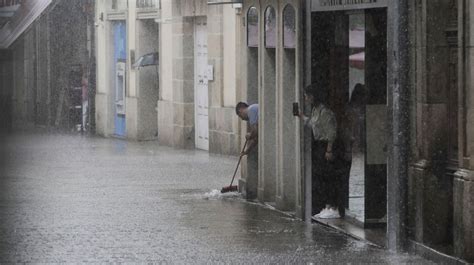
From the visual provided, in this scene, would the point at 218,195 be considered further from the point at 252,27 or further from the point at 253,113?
the point at 252,27

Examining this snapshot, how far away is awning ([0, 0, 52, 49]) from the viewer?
5743mm

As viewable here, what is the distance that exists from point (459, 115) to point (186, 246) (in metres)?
2.98

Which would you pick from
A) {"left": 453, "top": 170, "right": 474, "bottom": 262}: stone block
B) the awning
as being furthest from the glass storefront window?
the awning

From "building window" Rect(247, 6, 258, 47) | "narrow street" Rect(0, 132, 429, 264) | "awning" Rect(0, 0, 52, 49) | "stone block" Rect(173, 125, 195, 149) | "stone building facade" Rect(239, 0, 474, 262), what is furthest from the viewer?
"stone block" Rect(173, 125, 195, 149)

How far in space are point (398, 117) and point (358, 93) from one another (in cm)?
207

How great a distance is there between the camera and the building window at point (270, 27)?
15.5m

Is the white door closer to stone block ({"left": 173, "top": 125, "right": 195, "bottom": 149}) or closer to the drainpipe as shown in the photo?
stone block ({"left": 173, "top": 125, "right": 195, "bottom": 149})

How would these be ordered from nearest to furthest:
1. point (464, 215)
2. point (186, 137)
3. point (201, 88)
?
point (464, 215), point (201, 88), point (186, 137)

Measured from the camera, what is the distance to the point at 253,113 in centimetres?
1666

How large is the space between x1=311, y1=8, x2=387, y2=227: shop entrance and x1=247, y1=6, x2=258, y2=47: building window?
1860 mm

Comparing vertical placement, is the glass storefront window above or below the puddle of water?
above

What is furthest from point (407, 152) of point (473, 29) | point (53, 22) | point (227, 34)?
point (53, 22)

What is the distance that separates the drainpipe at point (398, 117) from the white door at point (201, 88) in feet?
53.4

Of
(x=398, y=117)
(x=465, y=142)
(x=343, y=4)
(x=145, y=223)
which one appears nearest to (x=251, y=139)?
(x=145, y=223)
